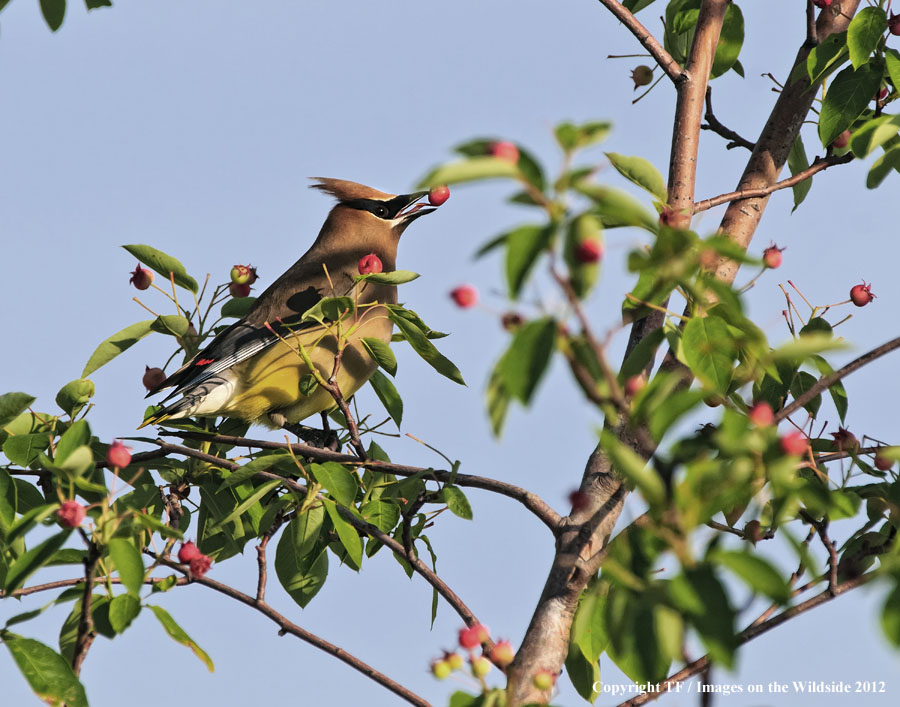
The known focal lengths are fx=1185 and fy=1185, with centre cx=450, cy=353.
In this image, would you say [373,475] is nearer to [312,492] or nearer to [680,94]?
[312,492]

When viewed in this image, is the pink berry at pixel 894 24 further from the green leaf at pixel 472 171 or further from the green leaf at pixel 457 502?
the green leaf at pixel 472 171

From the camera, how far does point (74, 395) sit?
10.8 ft

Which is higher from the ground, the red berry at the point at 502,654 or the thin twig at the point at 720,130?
the thin twig at the point at 720,130

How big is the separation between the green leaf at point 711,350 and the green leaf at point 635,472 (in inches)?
29.1

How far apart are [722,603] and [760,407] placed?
0.41 metres

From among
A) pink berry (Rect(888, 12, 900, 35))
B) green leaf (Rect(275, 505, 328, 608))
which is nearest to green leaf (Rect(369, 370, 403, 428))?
green leaf (Rect(275, 505, 328, 608))

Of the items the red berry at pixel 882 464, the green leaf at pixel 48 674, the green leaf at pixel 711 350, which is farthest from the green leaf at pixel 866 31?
the green leaf at pixel 48 674

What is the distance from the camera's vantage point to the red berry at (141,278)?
395 centimetres

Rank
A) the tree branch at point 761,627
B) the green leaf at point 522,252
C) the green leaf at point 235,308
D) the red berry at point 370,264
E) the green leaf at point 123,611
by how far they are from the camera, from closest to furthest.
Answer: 1. the green leaf at point 522,252
2. the green leaf at point 123,611
3. the tree branch at point 761,627
4. the red berry at point 370,264
5. the green leaf at point 235,308

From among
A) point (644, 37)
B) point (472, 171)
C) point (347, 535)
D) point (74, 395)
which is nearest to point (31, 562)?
point (347, 535)

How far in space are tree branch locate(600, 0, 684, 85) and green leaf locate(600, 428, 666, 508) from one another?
2.31 metres

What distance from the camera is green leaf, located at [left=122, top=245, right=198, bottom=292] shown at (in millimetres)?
3664

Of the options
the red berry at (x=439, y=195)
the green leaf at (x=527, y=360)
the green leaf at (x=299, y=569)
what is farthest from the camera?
the red berry at (x=439, y=195)

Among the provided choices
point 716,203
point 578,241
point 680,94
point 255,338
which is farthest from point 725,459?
point 255,338
